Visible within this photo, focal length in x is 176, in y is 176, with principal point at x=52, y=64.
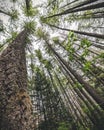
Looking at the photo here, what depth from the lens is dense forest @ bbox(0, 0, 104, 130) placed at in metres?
3.55

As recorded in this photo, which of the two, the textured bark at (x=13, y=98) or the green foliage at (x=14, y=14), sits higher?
the green foliage at (x=14, y=14)

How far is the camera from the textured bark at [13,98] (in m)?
2.91

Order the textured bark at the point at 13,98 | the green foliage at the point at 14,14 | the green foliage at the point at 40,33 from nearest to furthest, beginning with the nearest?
the textured bark at the point at 13,98 < the green foliage at the point at 14,14 < the green foliage at the point at 40,33

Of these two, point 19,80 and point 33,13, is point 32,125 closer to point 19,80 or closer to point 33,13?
point 19,80

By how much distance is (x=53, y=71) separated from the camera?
511 inches

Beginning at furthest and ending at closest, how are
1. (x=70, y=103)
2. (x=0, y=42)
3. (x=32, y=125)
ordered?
(x=0, y=42) → (x=70, y=103) → (x=32, y=125)

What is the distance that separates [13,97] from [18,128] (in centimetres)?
70

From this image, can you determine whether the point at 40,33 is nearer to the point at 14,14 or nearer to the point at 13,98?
the point at 14,14

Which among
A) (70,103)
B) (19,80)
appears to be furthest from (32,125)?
(70,103)

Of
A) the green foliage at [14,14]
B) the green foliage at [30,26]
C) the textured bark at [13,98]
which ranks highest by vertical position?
the green foliage at [14,14]

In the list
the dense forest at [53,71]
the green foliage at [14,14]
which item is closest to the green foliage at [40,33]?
the dense forest at [53,71]

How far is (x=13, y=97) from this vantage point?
336cm

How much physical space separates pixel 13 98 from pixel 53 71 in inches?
382

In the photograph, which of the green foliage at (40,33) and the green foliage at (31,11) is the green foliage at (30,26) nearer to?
the green foliage at (31,11)
